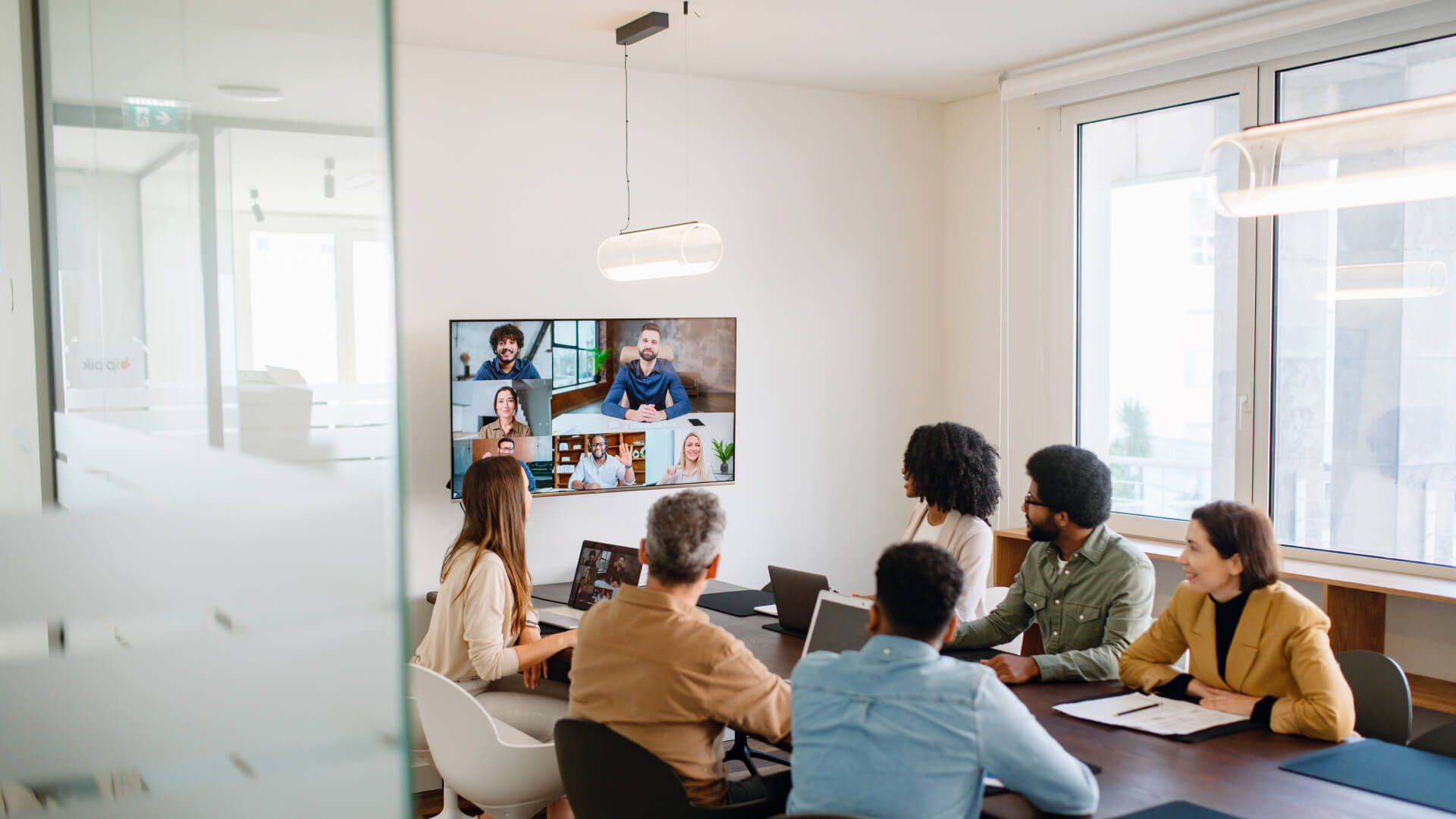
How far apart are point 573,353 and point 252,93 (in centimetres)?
395

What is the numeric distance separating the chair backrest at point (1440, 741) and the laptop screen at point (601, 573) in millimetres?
2150

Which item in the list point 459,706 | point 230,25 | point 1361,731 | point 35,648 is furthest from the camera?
point 459,706

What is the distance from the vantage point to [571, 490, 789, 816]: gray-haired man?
201cm

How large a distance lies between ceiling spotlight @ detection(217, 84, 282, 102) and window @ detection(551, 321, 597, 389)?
3.85 meters

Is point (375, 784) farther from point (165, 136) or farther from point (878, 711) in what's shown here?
point (878, 711)

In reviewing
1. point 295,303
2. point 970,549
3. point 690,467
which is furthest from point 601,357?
point 295,303

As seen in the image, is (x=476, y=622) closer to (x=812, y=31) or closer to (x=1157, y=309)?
(x=812, y=31)

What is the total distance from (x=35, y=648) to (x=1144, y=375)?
4985mm

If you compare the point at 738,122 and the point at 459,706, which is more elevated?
the point at 738,122

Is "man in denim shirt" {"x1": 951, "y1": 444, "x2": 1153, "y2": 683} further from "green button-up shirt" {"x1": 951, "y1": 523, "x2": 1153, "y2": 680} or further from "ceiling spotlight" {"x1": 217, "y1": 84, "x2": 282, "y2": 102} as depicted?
"ceiling spotlight" {"x1": 217, "y1": 84, "x2": 282, "y2": 102}

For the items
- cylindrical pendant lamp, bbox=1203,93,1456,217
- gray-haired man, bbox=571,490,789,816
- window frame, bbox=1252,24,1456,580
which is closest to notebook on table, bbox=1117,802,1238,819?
gray-haired man, bbox=571,490,789,816

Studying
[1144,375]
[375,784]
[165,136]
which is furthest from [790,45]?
[375,784]

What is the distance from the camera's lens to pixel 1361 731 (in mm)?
2451

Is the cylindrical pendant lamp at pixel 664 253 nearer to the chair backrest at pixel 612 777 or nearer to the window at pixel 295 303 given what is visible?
the chair backrest at pixel 612 777
